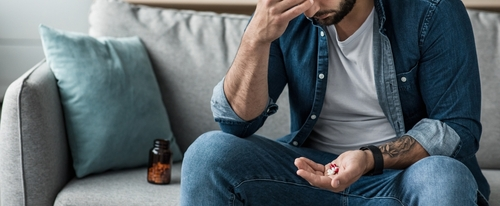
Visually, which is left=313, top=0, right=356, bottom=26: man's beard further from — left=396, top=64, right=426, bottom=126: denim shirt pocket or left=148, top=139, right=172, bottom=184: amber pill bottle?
left=148, top=139, right=172, bottom=184: amber pill bottle

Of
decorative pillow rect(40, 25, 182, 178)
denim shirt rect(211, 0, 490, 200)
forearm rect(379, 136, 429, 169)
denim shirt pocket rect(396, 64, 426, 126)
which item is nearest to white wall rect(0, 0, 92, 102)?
decorative pillow rect(40, 25, 182, 178)

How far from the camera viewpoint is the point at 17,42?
248 centimetres

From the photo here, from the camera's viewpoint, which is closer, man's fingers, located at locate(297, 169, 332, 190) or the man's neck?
man's fingers, located at locate(297, 169, 332, 190)

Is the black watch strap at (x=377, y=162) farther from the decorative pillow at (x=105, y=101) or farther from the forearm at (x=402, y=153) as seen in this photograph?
the decorative pillow at (x=105, y=101)

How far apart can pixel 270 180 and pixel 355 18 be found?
470 millimetres

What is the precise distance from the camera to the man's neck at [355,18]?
155 centimetres

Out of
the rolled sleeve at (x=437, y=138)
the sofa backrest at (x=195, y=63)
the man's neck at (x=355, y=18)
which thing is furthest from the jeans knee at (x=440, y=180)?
the sofa backrest at (x=195, y=63)

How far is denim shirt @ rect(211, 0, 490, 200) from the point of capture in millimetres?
1405

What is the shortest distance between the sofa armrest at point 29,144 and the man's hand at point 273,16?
584mm

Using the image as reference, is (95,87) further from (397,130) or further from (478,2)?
(478,2)

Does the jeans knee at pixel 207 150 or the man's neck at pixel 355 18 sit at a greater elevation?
the man's neck at pixel 355 18

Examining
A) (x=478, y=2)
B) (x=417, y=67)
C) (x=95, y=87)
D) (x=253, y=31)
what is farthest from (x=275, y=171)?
(x=478, y=2)

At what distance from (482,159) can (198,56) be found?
0.92m

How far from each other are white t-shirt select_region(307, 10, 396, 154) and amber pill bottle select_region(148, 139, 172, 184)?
436mm
